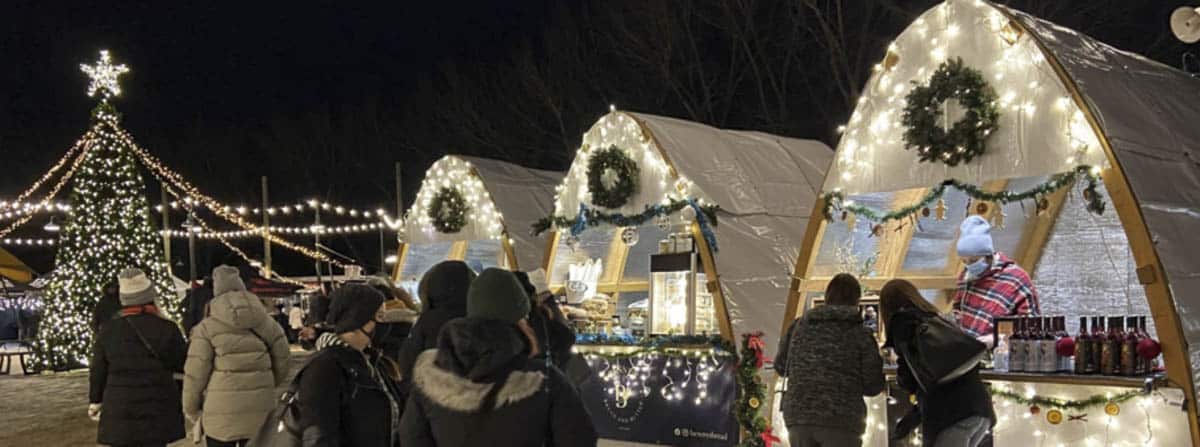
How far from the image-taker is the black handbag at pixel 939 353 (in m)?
3.81

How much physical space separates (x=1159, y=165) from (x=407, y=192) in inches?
856

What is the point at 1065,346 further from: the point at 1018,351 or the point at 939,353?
the point at 939,353

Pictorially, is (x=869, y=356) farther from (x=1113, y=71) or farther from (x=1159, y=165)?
(x=1113, y=71)

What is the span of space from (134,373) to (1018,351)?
484cm

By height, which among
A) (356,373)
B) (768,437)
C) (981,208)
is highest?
(981,208)

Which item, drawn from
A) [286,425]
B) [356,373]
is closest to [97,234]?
[286,425]

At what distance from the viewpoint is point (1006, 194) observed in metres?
5.54

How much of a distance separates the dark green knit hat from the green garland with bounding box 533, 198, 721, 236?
4813 millimetres

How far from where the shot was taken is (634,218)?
26.5 ft

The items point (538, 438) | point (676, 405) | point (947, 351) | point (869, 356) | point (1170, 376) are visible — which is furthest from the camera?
point (676, 405)

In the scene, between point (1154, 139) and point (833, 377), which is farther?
point (1154, 139)

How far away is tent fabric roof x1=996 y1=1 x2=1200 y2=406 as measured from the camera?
4855mm

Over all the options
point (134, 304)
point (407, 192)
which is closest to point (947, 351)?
point (134, 304)

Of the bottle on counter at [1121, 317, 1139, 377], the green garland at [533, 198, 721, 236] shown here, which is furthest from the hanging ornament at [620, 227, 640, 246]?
the bottle on counter at [1121, 317, 1139, 377]
